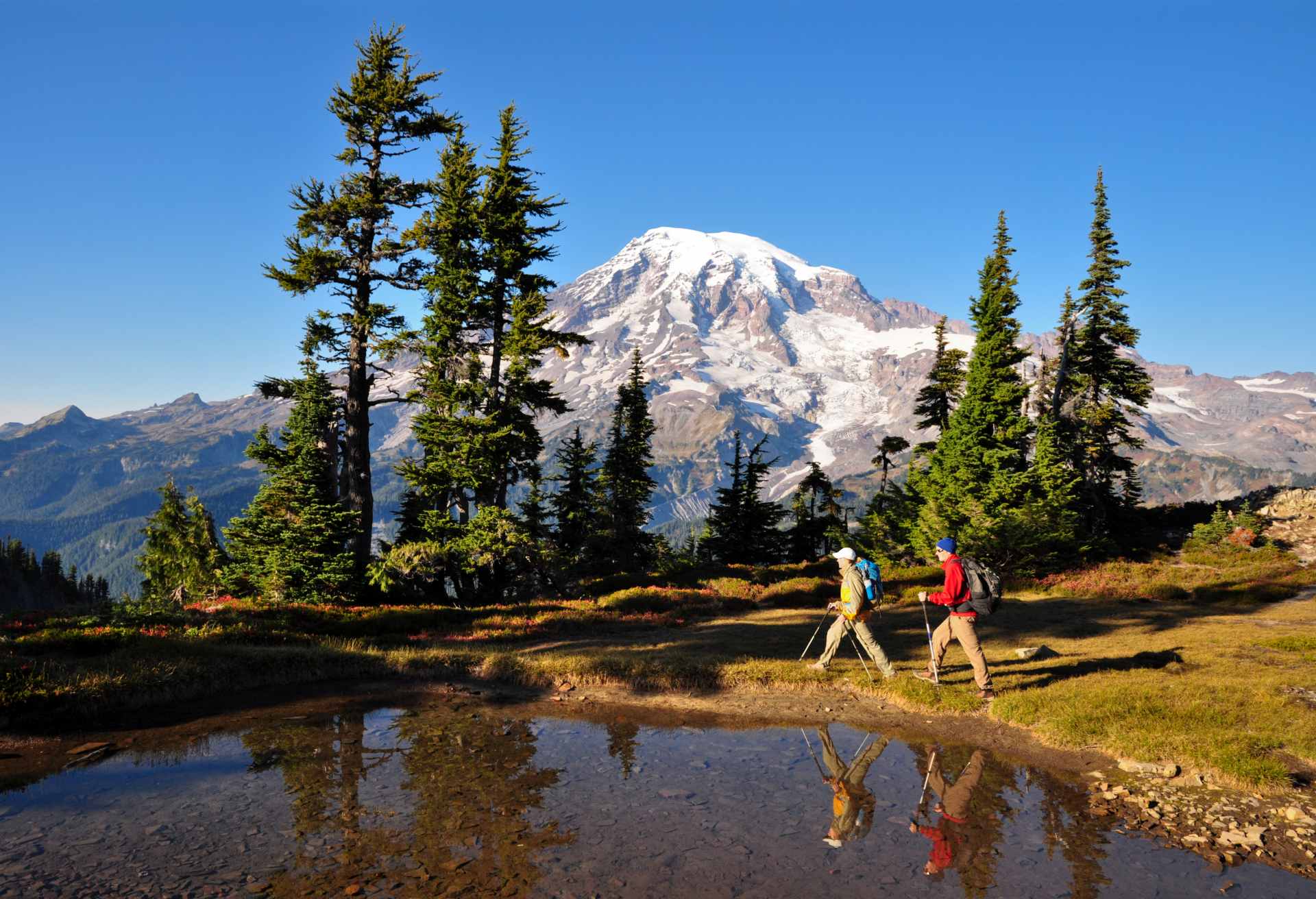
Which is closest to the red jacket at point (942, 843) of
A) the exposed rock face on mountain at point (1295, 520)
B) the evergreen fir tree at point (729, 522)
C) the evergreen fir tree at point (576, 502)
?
the evergreen fir tree at point (576, 502)

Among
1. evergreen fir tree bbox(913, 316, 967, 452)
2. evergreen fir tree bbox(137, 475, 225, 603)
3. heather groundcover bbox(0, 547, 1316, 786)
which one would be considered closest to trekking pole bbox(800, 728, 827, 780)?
heather groundcover bbox(0, 547, 1316, 786)

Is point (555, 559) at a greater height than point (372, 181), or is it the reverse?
point (372, 181)

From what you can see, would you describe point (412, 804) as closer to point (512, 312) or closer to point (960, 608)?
point (960, 608)

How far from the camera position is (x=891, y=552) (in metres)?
42.6

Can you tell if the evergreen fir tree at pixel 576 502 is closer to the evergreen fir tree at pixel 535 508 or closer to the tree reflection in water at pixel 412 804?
the evergreen fir tree at pixel 535 508

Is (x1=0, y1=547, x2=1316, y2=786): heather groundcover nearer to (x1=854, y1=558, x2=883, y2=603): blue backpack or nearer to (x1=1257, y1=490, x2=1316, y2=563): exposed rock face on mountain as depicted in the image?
(x1=854, y1=558, x2=883, y2=603): blue backpack

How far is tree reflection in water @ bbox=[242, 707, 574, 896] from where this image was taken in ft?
23.4

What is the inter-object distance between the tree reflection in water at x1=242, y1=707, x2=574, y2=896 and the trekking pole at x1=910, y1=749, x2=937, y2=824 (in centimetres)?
414

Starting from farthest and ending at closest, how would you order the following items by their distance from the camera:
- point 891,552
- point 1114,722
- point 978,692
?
point 891,552
point 978,692
point 1114,722

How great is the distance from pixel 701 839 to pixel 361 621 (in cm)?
1679

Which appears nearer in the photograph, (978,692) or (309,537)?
(978,692)

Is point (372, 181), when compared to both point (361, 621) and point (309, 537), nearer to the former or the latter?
point (309, 537)

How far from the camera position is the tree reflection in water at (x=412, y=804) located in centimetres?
712

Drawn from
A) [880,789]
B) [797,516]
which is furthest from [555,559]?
[797,516]
